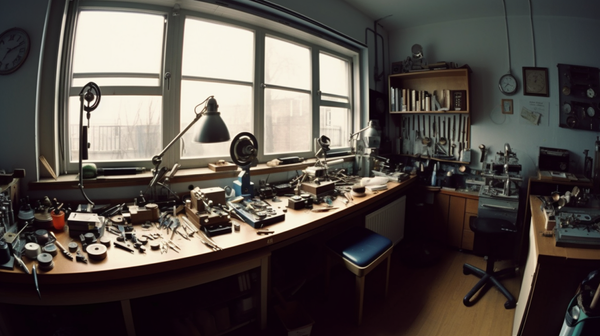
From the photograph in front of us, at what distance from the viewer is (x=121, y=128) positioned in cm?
214

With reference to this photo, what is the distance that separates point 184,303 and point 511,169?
3437mm

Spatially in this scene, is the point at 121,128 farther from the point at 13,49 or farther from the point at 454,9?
the point at 454,9

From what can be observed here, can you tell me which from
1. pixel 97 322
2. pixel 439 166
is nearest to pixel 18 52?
pixel 97 322

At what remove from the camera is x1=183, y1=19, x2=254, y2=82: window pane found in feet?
7.66

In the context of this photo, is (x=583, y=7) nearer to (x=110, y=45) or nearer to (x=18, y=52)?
(x=110, y=45)

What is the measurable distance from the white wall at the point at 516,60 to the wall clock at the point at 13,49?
4.27 meters

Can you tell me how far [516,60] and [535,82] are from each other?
348 millimetres

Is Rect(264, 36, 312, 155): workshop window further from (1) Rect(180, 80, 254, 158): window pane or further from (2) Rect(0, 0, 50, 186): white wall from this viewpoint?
(2) Rect(0, 0, 50, 186): white wall

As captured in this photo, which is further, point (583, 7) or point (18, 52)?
point (583, 7)


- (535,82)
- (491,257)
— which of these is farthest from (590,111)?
(491,257)

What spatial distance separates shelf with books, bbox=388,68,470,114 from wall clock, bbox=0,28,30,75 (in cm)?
374

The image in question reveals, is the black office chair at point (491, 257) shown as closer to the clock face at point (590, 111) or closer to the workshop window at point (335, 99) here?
the clock face at point (590, 111)

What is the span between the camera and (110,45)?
2078mm

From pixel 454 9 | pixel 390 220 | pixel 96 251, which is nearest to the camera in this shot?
pixel 96 251
